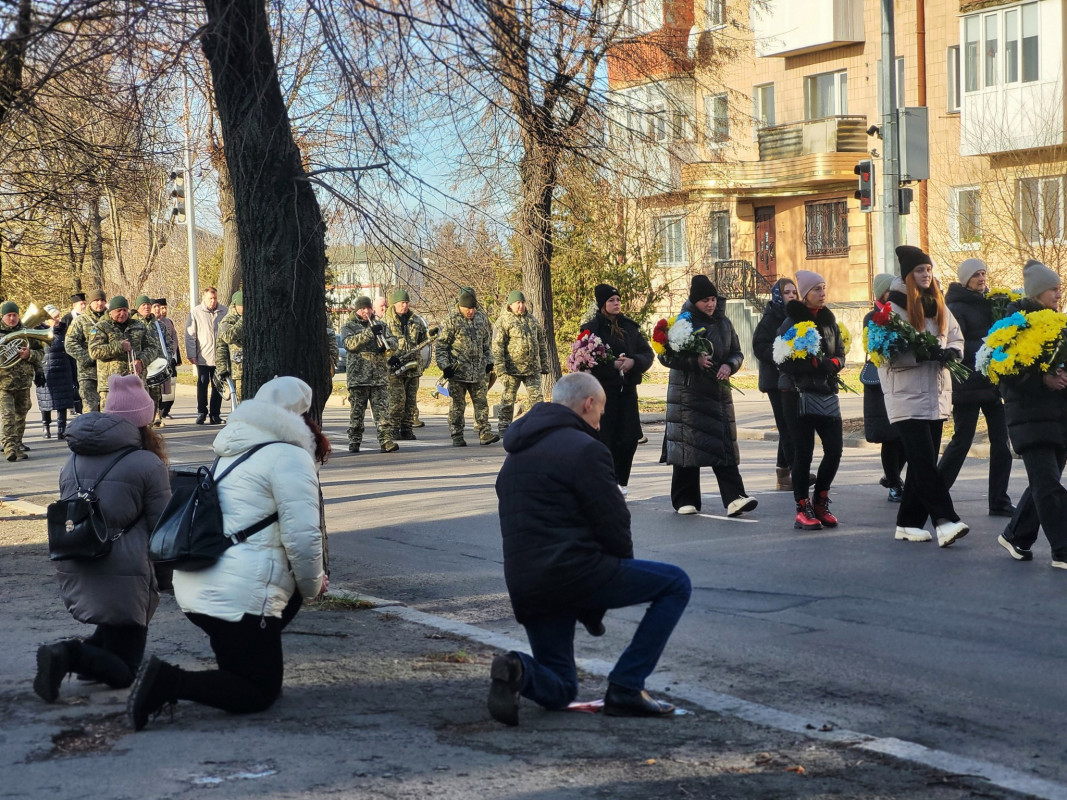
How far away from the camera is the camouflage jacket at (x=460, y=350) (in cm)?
1775

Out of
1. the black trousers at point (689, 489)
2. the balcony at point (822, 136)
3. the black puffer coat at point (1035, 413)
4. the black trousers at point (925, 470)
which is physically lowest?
the black trousers at point (689, 489)

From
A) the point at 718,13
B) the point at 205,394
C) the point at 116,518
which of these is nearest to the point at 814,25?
the point at 718,13

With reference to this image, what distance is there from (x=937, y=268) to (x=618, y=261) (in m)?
8.82

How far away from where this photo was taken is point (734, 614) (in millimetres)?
7637

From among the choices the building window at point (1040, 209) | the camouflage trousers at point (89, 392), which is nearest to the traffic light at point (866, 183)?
the building window at point (1040, 209)

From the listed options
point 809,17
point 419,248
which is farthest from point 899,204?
point 809,17

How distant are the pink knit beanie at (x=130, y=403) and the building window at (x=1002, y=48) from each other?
27.9 meters

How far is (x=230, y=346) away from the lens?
62.9 ft

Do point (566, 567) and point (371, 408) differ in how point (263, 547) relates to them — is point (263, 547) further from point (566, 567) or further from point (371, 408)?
point (371, 408)

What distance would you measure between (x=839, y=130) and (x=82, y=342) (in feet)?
75.2

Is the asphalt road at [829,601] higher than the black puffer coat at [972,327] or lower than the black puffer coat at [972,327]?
lower

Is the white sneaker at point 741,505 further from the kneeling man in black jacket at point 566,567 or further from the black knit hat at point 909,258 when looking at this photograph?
the kneeling man in black jacket at point 566,567

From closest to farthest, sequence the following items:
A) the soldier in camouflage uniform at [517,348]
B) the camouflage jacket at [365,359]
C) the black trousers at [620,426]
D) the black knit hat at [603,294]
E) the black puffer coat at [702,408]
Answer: the black puffer coat at [702,408] < the black trousers at [620,426] < the black knit hat at [603,294] < the camouflage jacket at [365,359] < the soldier in camouflage uniform at [517,348]

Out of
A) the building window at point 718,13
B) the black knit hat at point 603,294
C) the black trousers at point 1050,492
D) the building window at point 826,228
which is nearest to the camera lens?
the black trousers at point 1050,492
